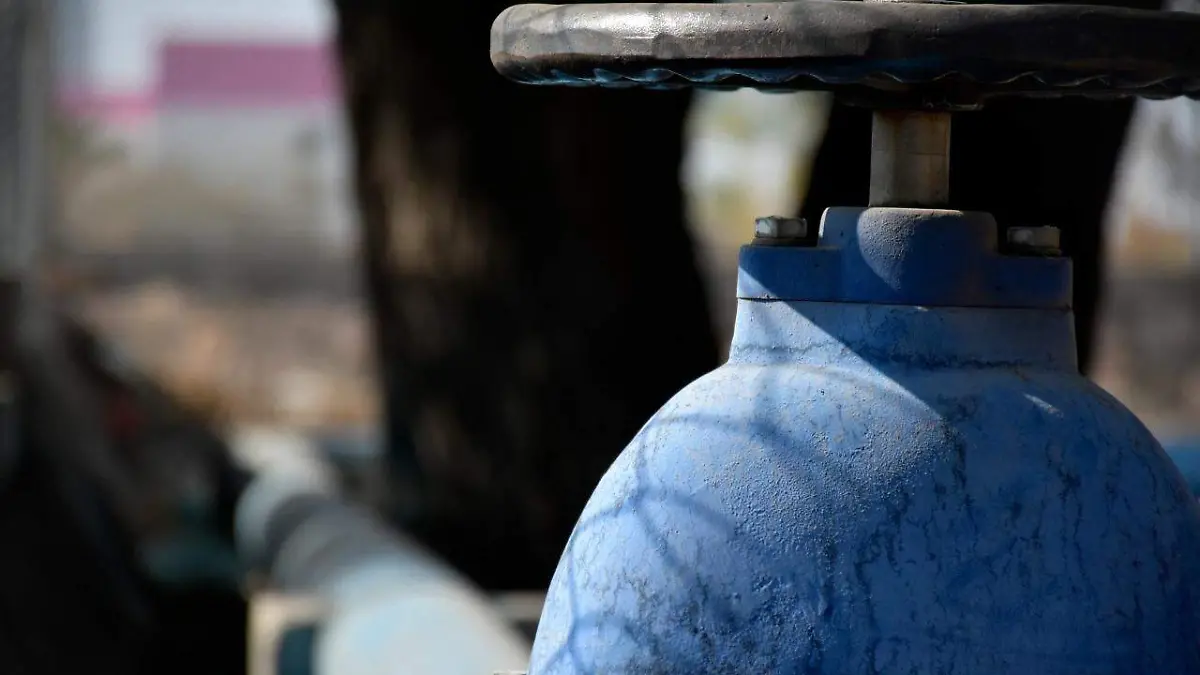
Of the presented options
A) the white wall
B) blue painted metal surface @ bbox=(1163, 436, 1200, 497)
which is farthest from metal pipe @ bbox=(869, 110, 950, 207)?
the white wall

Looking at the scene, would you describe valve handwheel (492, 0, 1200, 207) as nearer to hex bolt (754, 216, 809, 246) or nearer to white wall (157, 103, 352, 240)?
hex bolt (754, 216, 809, 246)

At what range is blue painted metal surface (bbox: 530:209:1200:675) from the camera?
4.71 ft

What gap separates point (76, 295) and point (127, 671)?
9811mm

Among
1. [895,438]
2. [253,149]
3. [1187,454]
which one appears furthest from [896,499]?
[253,149]

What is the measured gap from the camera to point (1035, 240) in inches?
61.6

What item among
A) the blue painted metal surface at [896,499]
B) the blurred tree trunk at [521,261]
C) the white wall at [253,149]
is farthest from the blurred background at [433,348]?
the white wall at [253,149]

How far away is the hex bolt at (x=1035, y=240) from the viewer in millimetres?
1560

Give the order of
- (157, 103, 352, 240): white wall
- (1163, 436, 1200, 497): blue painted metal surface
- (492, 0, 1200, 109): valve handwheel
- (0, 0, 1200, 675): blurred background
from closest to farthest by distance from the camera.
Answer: (492, 0, 1200, 109): valve handwheel → (0, 0, 1200, 675): blurred background → (1163, 436, 1200, 497): blue painted metal surface → (157, 103, 352, 240): white wall

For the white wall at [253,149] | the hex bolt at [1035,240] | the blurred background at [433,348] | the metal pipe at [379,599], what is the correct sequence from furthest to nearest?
the white wall at [253,149] → the blurred background at [433,348] → the metal pipe at [379,599] → the hex bolt at [1035,240]

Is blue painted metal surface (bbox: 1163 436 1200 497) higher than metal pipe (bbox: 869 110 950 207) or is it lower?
lower

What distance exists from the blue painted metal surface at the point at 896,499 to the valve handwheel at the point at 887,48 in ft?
0.45

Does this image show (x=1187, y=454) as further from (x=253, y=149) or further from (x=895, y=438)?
(x=253, y=149)

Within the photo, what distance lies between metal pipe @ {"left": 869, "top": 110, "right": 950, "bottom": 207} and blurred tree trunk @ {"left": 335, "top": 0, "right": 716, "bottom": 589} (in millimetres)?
2977

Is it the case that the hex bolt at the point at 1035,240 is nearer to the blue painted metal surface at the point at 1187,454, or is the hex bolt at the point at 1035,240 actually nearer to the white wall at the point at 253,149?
the blue painted metal surface at the point at 1187,454
